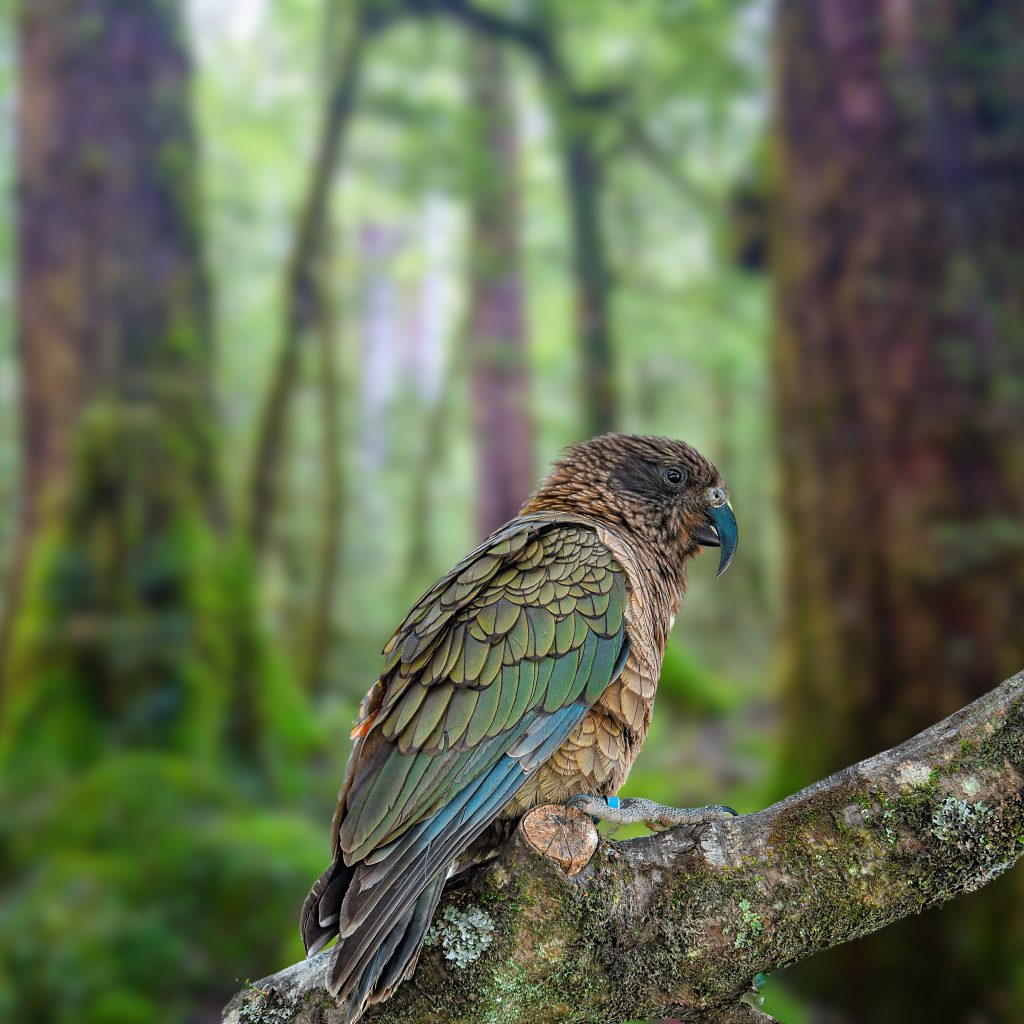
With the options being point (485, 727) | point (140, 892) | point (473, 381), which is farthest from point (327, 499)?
point (485, 727)

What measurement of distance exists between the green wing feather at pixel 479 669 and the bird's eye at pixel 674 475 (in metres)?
0.59

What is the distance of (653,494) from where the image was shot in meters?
3.45

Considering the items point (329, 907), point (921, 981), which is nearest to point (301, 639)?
point (921, 981)

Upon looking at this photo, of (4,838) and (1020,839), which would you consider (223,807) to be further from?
(1020,839)

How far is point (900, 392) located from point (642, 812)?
514 centimetres

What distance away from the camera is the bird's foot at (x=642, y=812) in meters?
2.55

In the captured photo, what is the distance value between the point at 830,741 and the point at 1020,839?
16.3 feet

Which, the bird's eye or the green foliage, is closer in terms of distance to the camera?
the bird's eye

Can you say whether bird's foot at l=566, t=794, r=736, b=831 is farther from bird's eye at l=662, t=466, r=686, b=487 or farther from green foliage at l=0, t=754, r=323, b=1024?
green foliage at l=0, t=754, r=323, b=1024

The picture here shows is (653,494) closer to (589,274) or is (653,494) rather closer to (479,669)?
(479,669)

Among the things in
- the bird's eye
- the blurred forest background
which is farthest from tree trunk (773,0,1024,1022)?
the bird's eye

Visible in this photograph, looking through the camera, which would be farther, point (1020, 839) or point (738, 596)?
point (738, 596)

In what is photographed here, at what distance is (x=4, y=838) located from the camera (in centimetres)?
741

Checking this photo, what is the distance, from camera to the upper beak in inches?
136
